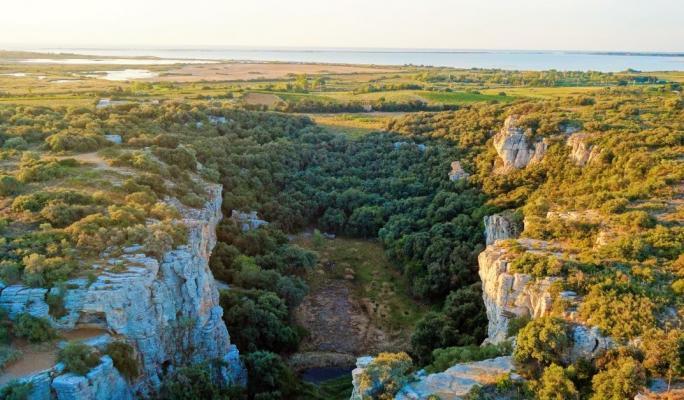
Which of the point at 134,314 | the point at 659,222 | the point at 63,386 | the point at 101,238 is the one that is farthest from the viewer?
the point at 659,222

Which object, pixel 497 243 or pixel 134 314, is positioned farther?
pixel 497 243

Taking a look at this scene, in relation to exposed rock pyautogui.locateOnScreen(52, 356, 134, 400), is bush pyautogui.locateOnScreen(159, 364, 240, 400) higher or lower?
lower

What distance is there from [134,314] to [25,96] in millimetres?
66159

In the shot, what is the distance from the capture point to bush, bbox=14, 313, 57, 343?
2248 centimetres

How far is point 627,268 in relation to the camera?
25.1 meters

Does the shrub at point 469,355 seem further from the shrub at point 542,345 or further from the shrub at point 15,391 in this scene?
→ the shrub at point 15,391

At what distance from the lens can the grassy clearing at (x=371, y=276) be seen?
135 feet

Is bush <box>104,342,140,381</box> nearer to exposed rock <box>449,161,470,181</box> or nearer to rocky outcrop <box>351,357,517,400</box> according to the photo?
rocky outcrop <box>351,357,517,400</box>

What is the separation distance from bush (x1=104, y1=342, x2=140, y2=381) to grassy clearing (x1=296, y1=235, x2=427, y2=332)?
20.6m

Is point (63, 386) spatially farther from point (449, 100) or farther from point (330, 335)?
point (449, 100)

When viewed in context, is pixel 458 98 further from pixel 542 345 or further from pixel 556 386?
Answer: pixel 556 386

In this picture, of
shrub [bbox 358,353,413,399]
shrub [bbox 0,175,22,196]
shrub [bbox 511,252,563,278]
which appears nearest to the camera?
shrub [bbox 358,353,413,399]

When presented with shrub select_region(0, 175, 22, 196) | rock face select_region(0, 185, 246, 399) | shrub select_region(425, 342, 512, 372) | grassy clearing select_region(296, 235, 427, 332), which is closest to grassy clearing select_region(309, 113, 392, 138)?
grassy clearing select_region(296, 235, 427, 332)

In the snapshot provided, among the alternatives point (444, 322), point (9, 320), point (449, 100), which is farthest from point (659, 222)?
point (449, 100)
